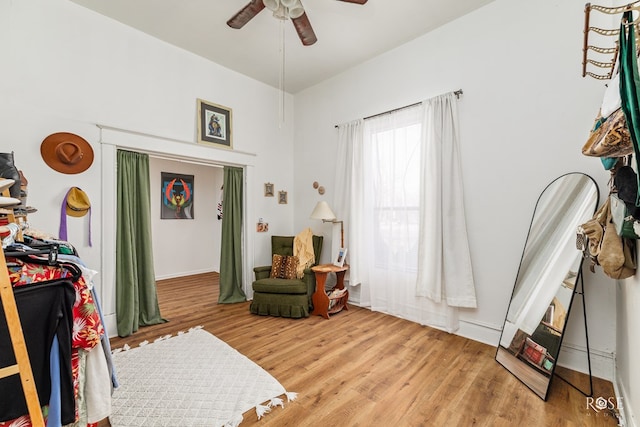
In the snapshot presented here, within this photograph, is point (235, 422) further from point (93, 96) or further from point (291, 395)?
point (93, 96)

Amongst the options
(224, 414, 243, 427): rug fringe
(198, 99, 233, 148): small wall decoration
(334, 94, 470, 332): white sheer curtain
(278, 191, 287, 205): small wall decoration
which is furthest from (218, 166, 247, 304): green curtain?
(224, 414, 243, 427): rug fringe

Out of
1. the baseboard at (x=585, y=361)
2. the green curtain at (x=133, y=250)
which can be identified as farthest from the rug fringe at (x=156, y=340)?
the baseboard at (x=585, y=361)

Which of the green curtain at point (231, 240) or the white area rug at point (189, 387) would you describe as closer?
the white area rug at point (189, 387)

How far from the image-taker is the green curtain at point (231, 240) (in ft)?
13.0

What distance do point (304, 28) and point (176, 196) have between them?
14.3 feet

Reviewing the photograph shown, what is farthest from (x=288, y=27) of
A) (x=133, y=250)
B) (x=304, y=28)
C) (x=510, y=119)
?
(x=133, y=250)

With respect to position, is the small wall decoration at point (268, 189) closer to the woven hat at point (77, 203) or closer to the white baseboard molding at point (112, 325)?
the woven hat at point (77, 203)

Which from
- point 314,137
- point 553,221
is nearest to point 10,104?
point 314,137

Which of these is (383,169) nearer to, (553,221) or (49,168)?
(553,221)

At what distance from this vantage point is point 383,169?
3.44 metres

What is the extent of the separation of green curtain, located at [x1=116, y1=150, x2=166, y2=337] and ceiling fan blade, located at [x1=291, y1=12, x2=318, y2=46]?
2.18m

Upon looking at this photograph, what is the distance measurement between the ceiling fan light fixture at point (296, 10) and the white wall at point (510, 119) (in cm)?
158

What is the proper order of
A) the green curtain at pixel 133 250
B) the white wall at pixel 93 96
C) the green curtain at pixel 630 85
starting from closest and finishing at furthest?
1. the green curtain at pixel 630 85
2. the white wall at pixel 93 96
3. the green curtain at pixel 133 250

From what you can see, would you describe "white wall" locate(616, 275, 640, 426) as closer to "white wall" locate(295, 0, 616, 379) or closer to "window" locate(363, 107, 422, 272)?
"white wall" locate(295, 0, 616, 379)
